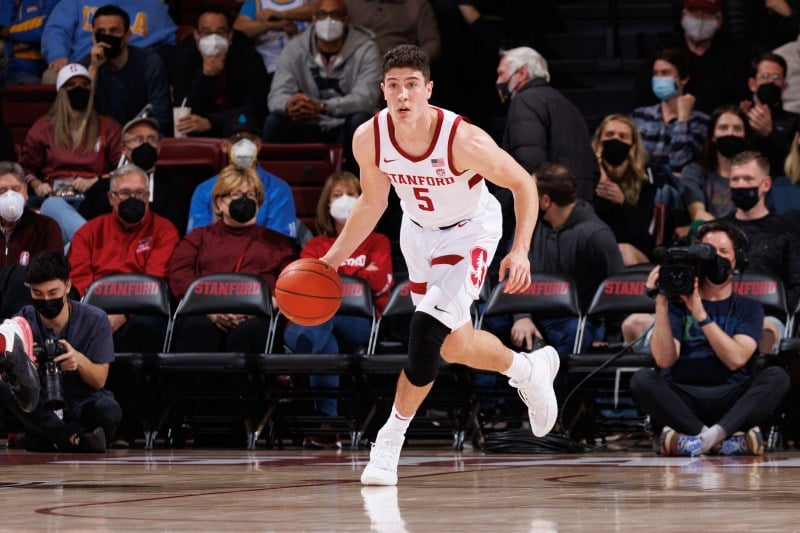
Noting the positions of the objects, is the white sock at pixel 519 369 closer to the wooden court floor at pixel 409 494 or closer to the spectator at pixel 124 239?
the wooden court floor at pixel 409 494

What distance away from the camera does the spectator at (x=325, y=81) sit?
10766 millimetres

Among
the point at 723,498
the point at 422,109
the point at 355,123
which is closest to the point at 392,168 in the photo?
the point at 422,109

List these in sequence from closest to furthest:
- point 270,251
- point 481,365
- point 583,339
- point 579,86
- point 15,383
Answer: point 481,365
point 15,383
point 583,339
point 270,251
point 579,86

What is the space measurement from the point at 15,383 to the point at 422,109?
2.41 meters

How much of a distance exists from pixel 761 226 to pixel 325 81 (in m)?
3.85

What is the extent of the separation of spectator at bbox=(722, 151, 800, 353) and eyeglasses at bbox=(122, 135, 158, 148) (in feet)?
13.7

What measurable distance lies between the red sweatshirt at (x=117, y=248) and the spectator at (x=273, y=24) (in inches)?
108

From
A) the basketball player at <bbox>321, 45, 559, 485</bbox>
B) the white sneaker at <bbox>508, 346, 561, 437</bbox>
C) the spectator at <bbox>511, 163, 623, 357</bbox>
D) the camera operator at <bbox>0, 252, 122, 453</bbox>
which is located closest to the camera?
the basketball player at <bbox>321, 45, 559, 485</bbox>

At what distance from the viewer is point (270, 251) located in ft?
30.1

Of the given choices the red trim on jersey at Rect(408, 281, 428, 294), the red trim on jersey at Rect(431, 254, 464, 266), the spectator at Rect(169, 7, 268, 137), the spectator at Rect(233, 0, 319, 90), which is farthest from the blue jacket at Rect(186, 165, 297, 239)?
the red trim on jersey at Rect(431, 254, 464, 266)

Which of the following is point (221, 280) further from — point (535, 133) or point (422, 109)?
point (422, 109)

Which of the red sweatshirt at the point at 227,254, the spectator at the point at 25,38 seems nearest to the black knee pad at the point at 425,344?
the red sweatshirt at the point at 227,254

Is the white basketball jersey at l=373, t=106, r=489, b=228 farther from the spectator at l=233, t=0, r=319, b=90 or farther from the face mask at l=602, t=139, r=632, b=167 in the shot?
the spectator at l=233, t=0, r=319, b=90

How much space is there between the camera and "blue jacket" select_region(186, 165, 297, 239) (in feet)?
31.9
